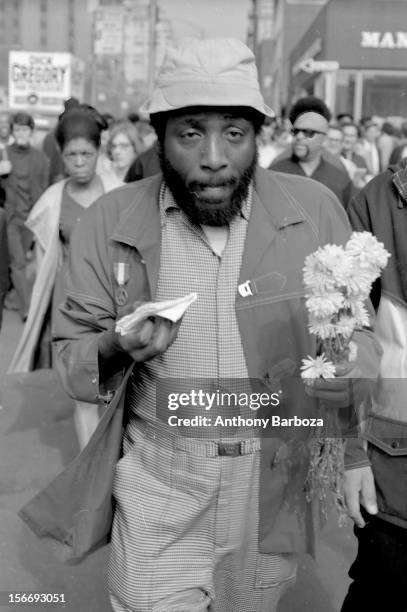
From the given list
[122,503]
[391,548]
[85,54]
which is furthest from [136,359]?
[85,54]

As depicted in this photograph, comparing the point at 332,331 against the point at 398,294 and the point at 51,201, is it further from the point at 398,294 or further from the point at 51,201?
the point at 51,201

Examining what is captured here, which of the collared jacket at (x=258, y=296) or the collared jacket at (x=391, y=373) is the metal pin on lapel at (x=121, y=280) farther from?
the collared jacket at (x=391, y=373)

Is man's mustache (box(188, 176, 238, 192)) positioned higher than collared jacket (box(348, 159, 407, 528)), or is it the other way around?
man's mustache (box(188, 176, 238, 192))

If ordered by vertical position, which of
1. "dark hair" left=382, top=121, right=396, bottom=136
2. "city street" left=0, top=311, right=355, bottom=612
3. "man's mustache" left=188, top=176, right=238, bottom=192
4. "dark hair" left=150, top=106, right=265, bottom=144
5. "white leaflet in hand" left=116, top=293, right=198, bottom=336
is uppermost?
"dark hair" left=150, top=106, right=265, bottom=144

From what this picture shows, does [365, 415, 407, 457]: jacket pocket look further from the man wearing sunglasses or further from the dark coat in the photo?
the man wearing sunglasses

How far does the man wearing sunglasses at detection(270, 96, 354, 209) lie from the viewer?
269 inches

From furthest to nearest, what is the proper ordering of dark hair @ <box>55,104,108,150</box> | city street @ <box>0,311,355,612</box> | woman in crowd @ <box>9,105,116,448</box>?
dark hair @ <box>55,104,108,150</box> → woman in crowd @ <box>9,105,116,448</box> → city street @ <box>0,311,355,612</box>

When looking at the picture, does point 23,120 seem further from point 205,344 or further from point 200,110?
point 205,344

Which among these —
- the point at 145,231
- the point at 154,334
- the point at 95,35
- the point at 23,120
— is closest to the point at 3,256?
the point at 145,231

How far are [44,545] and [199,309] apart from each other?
89.8 inches

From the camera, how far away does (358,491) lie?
2.33 m

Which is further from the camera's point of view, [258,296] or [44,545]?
[44,545]

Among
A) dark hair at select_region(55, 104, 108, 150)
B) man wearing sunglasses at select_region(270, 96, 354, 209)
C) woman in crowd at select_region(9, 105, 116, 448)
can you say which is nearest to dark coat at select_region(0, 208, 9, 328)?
woman in crowd at select_region(9, 105, 116, 448)

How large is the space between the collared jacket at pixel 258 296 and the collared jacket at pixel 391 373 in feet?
0.67
